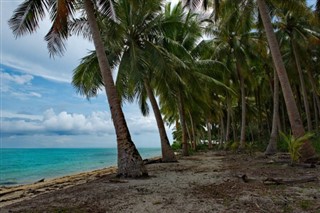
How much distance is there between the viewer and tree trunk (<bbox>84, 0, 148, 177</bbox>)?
31.5 feet

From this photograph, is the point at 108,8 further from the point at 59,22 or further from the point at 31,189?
the point at 31,189

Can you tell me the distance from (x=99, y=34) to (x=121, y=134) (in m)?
3.58

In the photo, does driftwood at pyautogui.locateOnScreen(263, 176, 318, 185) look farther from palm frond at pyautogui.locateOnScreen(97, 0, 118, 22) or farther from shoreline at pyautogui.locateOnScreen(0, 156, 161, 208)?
palm frond at pyautogui.locateOnScreen(97, 0, 118, 22)

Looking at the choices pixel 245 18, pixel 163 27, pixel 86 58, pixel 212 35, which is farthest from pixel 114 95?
pixel 212 35

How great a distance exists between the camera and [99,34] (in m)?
10.4

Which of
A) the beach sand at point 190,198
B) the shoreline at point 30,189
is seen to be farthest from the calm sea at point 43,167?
the beach sand at point 190,198

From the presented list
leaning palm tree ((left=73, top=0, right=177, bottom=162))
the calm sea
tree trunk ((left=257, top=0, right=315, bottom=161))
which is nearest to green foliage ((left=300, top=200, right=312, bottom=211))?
tree trunk ((left=257, top=0, right=315, bottom=161))

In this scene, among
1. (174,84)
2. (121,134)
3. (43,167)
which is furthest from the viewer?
(43,167)

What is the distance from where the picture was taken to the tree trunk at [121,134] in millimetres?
9609

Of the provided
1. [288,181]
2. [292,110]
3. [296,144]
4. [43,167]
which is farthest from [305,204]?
[43,167]

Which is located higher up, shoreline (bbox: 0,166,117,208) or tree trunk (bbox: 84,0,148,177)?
tree trunk (bbox: 84,0,148,177)

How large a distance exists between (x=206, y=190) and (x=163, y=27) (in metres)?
Result: 9.56

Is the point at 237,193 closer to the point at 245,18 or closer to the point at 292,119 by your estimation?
the point at 292,119

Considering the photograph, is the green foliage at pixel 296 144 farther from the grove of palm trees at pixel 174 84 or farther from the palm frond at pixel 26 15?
the palm frond at pixel 26 15
